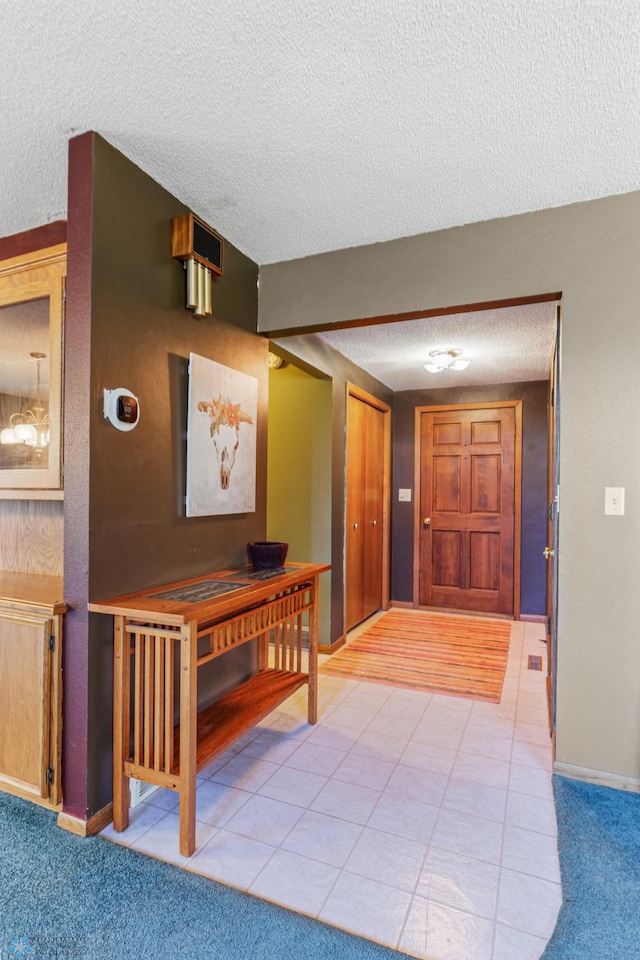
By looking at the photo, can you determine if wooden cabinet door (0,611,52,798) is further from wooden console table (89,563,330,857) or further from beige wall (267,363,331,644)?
beige wall (267,363,331,644)

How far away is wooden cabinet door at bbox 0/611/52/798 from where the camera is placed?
181cm

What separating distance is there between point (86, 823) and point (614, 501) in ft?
7.68

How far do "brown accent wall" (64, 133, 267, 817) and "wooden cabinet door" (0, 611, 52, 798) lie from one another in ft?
0.26

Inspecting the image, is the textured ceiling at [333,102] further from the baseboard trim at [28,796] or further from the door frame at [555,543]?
the baseboard trim at [28,796]

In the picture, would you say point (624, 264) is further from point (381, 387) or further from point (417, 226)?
point (381, 387)

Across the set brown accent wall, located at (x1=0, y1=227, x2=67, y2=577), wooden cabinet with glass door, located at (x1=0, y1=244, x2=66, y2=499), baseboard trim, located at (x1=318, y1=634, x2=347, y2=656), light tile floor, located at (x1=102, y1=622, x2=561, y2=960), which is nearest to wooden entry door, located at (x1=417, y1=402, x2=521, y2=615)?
baseboard trim, located at (x1=318, y1=634, x2=347, y2=656)

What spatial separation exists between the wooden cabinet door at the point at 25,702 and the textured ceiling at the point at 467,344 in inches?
82.6

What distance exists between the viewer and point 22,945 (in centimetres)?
133

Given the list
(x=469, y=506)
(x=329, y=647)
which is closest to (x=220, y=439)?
(x=329, y=647)

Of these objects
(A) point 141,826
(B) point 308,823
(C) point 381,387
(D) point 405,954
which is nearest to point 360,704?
(B) point 308,823

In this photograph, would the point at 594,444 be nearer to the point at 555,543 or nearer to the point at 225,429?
the point at 555,543

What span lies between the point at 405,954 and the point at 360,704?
156cm

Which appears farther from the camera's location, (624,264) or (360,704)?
(360,704)

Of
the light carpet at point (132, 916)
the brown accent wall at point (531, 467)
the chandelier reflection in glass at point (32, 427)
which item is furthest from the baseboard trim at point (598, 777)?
the brown accent wall at point (531, 467)
